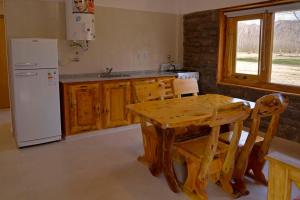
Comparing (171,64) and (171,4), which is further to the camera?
(171,64)

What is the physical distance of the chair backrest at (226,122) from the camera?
2.18 metres

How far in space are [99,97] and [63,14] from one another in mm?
1408

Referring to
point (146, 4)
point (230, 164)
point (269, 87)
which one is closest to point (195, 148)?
point (230, 164)

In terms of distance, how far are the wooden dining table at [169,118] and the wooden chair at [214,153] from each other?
13cm

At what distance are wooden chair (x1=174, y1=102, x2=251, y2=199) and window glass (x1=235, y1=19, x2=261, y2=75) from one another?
7.36 feet

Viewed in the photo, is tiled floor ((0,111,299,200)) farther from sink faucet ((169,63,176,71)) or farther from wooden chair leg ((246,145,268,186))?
sink faucet ((169,63,176,71))

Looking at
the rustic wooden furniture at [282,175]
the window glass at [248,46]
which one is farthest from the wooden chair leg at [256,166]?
the window glass at [248,46]

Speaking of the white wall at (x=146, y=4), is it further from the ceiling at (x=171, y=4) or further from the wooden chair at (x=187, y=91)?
the wooden chair at (x=187, y=91)

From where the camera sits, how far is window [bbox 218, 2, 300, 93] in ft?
12.7

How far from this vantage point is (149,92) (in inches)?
124

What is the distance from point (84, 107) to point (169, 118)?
2.10 meters

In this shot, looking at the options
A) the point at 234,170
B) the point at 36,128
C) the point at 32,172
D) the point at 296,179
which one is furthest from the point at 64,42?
the point at 296,179

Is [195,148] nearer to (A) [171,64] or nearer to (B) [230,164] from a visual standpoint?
(B) [230,164]

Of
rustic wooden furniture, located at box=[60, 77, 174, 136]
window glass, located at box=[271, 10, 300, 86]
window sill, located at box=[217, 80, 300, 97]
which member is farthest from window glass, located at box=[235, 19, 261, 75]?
rustic wooden furniture, located at box=[60, 77, 174, 136]
